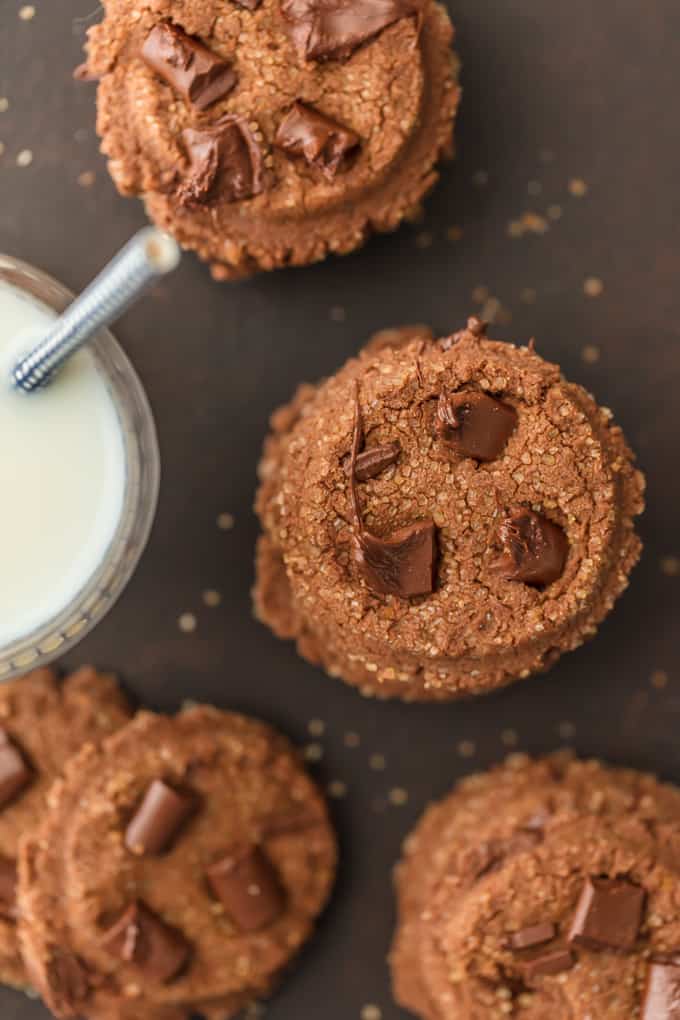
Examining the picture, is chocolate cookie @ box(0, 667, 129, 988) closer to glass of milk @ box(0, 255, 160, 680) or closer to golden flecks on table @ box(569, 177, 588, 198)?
glass of milk @ box(0, 255, 160, 680)

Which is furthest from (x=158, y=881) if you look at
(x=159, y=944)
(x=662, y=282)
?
(x=662, y=282)

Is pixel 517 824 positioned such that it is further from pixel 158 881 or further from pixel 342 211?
pixel 342 211

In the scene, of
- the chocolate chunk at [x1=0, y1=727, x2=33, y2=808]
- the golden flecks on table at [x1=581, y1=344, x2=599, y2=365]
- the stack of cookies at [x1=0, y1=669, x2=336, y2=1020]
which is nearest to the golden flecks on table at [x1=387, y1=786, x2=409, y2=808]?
the stack of cookies at [x1=0, y1=669, x2=336, y2=1020]

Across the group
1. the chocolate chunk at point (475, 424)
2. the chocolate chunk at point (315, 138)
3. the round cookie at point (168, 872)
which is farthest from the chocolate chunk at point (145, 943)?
the chocolate chunk at point (315, 138)

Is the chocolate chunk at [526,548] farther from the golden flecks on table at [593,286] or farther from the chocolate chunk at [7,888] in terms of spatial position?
the chocolate chunk at [7,888]

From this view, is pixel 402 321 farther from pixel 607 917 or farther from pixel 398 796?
pixel 607 917
